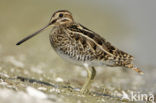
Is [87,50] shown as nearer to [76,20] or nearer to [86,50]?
[86,50]

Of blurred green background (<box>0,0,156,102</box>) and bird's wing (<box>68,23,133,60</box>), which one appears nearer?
bird's wing (<box>68,23,133,60</box>)

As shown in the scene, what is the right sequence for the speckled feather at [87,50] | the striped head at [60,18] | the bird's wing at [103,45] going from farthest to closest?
the striped head at [60,18] < the bird's wing at [103,45] < the speckled feather at [87,50]

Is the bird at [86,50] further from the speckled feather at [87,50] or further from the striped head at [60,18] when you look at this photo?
the striped head at [60,18]

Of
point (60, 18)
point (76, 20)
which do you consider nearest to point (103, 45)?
point (60, 18)

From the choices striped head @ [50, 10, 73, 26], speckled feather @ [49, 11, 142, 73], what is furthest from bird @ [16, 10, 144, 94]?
striped head @ [50, 10, 73, 26]

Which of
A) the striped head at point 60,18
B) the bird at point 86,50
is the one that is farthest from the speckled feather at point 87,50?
the striped head at point 60,18

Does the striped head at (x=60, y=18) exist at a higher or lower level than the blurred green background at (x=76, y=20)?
lower

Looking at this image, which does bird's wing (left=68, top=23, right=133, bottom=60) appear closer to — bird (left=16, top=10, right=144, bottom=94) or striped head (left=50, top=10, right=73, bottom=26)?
bird (left=16, top=10, right=144, bottom=94)
